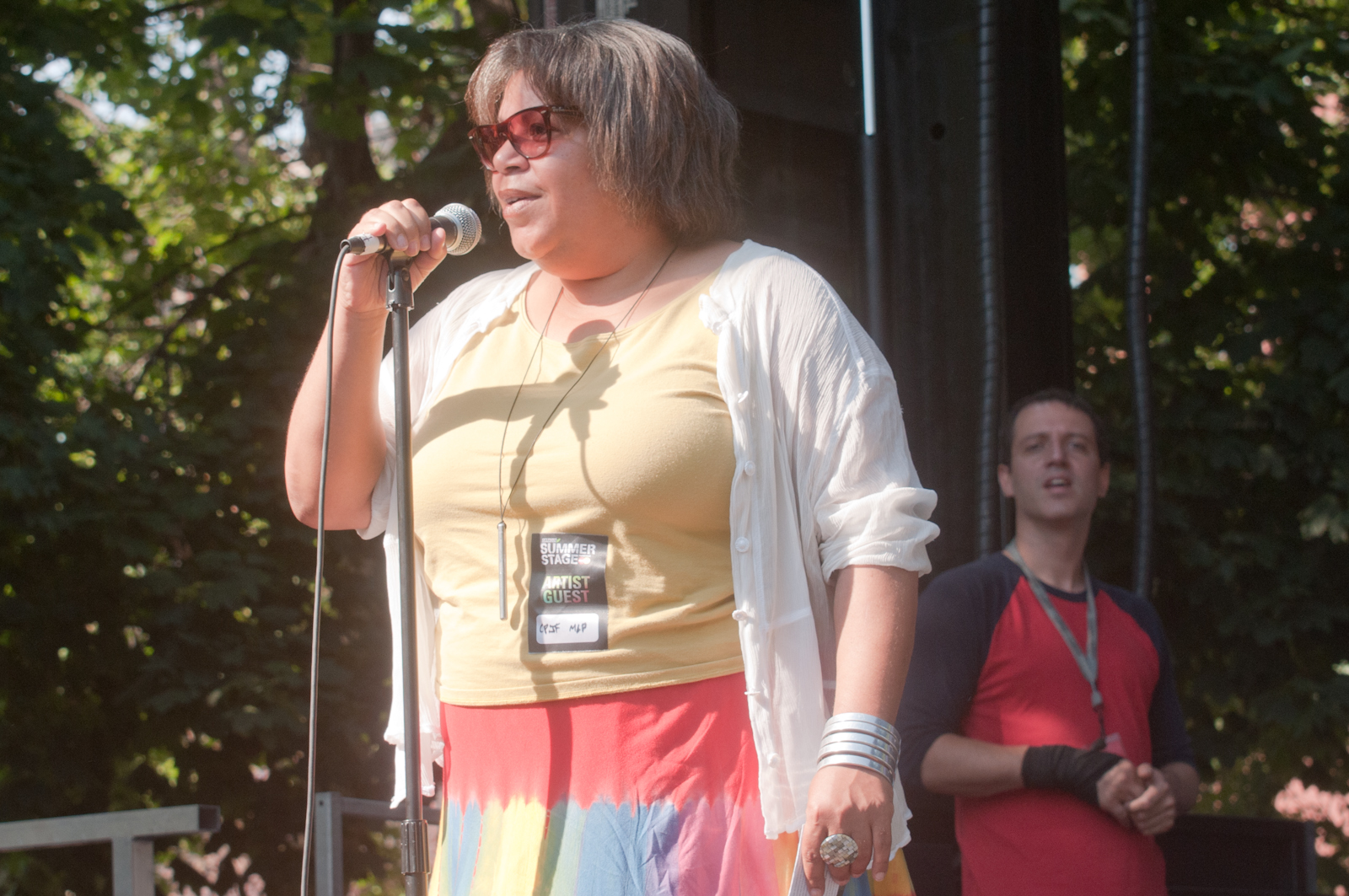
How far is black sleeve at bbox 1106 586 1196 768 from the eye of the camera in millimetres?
2920

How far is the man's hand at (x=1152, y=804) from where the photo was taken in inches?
103

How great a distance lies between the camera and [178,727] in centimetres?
476

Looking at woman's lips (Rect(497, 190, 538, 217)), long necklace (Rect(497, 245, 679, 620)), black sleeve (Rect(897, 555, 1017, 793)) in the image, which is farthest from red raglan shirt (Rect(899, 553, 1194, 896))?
woman's lips (Rect(497, 190, 538, 217))

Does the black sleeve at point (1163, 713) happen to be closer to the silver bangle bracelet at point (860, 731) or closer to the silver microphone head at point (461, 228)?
the silver bangle bracelet at point (860, 731)

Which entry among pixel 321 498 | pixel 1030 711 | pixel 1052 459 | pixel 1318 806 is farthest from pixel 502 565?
pixel 1318 806

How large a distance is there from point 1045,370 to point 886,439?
1.78 m

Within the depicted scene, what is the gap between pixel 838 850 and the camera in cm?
146

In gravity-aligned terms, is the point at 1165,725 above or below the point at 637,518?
below

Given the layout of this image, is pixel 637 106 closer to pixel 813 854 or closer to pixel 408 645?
pixel 408 645

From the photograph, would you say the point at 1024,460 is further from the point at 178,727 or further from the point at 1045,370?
the point at 178,727

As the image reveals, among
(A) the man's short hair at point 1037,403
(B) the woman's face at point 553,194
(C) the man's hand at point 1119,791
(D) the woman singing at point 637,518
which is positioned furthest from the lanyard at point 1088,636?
(B) the woman's face at point 553,194

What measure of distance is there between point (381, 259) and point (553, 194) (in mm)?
233

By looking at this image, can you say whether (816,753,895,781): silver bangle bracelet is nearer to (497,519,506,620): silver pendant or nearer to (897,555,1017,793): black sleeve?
(497,519,506,620): silver pendant

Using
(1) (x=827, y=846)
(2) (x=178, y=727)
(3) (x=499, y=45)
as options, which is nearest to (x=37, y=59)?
(2) (x=178, y=727)
